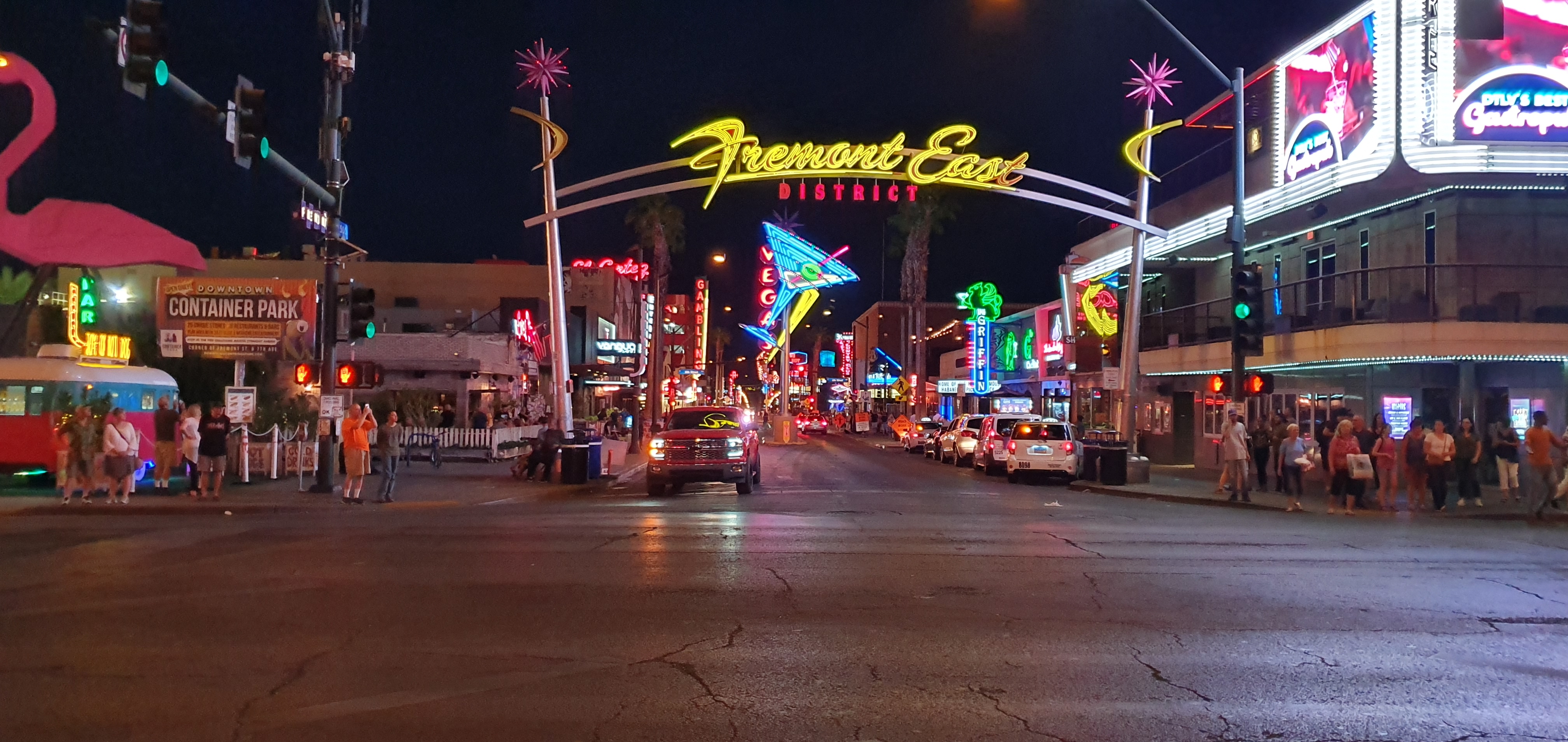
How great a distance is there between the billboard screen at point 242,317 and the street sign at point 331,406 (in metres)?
3.38

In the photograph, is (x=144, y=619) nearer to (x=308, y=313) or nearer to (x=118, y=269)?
(x=308, y=313)

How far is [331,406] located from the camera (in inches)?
851

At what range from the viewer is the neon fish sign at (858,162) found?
1053 inches

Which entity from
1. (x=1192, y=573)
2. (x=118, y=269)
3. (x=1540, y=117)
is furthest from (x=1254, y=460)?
(x=118, y=269)

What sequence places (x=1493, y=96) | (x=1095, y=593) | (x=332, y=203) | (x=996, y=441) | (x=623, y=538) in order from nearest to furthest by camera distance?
(x=1095, y=593) → (x=623, y=538) → (x=332, y=203) → (x=1493, y=96) → (x=996, y=441)

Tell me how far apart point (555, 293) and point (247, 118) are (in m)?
13.1

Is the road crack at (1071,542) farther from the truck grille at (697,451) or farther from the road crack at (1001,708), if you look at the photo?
the truck grille at (697,451)

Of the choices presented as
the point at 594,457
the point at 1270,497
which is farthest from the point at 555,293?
the point at 1270,497

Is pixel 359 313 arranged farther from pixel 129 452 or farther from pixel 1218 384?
pixel 1218 384

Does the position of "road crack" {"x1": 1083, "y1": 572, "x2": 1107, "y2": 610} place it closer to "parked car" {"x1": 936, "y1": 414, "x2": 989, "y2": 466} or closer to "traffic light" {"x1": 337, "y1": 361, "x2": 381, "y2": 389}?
"traffic light" {"x1": 337, "y1": 361, "x2": 381, "y2": 389}

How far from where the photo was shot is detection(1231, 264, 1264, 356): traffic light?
901 inches

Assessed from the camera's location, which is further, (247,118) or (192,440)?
(192,440)

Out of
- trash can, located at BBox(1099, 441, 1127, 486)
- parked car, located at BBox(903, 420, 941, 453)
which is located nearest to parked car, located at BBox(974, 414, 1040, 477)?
trash can, located at BBox(1099, 441, 1127, 486)

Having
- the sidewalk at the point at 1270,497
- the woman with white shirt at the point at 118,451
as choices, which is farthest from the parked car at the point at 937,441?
the woman with white shirt at the point at 118,451
